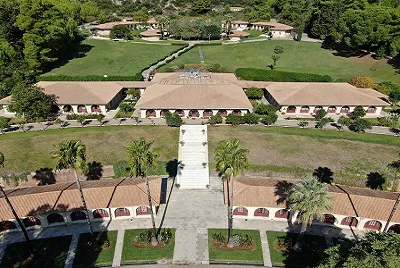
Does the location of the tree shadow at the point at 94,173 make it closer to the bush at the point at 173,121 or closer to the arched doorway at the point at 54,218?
the arched doorway at the point at 54,218

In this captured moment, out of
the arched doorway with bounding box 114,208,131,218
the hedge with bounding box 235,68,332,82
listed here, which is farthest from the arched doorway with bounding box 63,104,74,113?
the hedge with bounding box 235,68,332,82

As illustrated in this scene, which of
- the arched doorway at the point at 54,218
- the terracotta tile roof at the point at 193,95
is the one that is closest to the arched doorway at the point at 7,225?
the arched doorway at the point at 54,218

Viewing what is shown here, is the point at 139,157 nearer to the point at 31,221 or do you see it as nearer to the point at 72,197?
the point at 72,197

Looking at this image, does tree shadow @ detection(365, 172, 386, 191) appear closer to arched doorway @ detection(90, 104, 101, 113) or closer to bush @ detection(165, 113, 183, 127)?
bush @ detection(165, 113, 183, 127)

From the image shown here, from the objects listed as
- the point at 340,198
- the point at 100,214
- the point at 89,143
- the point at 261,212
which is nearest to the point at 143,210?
the point at 100,214

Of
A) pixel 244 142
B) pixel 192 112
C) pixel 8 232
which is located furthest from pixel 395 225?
pixel 8 232
